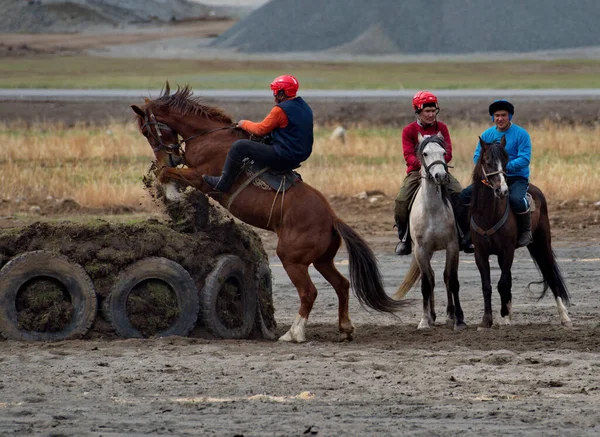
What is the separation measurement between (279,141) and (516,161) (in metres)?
2.69

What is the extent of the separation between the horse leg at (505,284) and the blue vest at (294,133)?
256cm

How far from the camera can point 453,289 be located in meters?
12.6

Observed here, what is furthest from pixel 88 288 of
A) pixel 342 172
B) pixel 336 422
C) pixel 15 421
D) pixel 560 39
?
pixel 560 39

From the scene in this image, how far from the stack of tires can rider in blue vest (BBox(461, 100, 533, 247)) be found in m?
3.22

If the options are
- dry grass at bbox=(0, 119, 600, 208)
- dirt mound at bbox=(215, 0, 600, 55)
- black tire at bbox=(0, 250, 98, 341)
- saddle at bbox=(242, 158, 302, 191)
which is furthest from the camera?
dirt mound at bbox=(215, 0, 600, 55)

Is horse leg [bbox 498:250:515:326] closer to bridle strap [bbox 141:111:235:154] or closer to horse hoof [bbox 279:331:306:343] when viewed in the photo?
horse hoof [bbox 279:331:306:343]

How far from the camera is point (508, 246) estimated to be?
40.8ft

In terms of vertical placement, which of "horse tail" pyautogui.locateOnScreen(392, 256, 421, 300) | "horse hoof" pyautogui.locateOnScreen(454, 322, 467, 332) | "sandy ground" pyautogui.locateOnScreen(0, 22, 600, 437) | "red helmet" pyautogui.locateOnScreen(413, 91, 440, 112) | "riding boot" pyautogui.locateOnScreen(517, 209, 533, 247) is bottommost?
"horse hoof" pyautogui.locateOnScreen(454, 322, 467, 332)

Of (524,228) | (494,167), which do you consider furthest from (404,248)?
(494,167)

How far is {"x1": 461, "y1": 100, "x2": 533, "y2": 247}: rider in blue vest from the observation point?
1245cm

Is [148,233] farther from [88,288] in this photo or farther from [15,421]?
[15,421]

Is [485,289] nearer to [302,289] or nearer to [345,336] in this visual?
[345,336]

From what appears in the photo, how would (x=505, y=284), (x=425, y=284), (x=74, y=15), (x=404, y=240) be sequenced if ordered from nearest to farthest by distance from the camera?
(x=505, y=284), (x=425, y=284), (x=404, y=240), (x=74, y=15)

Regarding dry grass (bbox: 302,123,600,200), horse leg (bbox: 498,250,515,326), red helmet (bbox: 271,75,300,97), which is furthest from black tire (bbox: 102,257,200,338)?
dry grass (bbox: 302,123,600,200)
